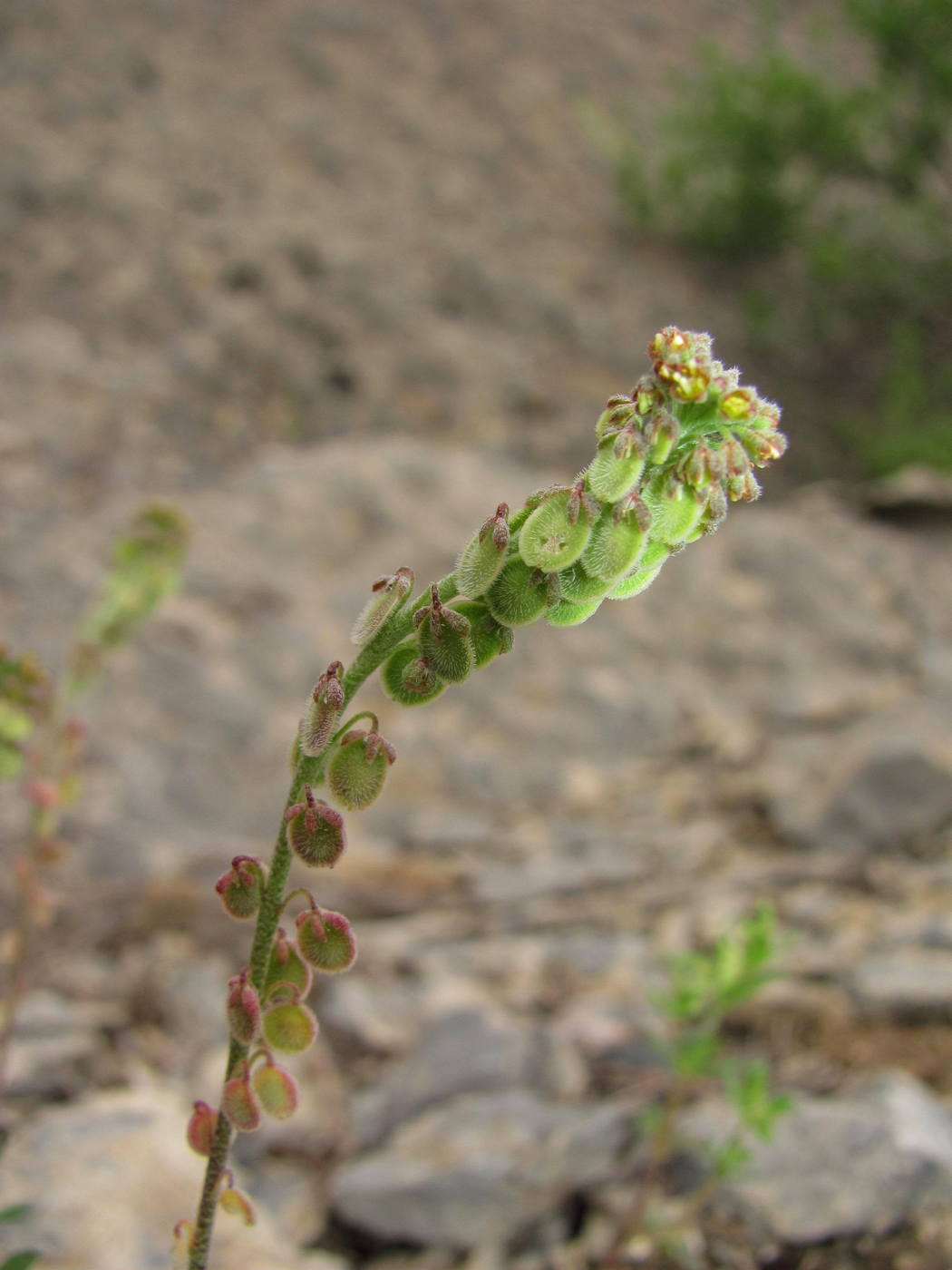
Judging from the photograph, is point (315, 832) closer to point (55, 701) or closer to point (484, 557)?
point (484, 557)

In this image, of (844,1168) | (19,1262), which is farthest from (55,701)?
(844,1168)

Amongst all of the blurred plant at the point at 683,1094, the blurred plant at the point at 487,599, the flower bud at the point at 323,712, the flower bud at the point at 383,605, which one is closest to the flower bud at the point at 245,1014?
the blurred plant at the point at 487,599

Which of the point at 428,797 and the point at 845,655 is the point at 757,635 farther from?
the point at 428,797

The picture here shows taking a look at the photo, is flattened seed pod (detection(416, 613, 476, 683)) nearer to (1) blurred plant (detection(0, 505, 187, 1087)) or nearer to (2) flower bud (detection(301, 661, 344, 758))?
(2) flower bud (detection(301, 661, 344, 758))

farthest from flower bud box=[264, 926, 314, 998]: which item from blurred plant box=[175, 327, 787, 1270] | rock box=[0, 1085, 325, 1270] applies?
rock box=[0, 1085, 325, 1270]

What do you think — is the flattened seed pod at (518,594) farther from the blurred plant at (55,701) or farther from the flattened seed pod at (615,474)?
the blurred plant at (55,701)
